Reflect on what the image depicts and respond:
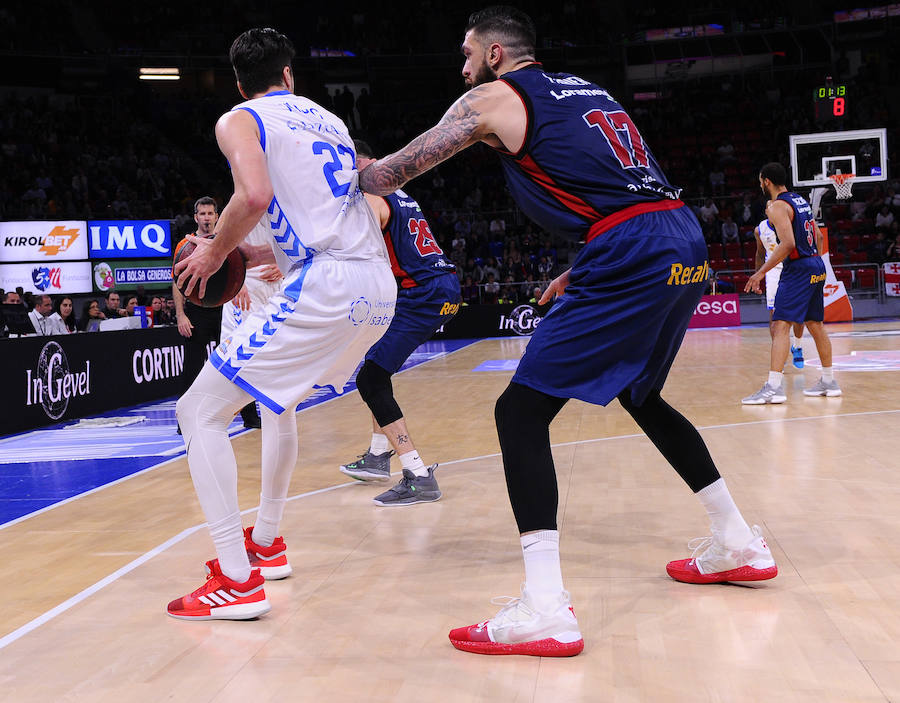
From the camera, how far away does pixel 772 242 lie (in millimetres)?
10133

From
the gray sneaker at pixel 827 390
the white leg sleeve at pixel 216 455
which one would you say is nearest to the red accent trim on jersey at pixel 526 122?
the white leg sleeve at pixel 216 455

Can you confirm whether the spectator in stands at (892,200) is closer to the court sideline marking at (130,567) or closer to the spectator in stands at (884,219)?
the spectator in stands at (884,219)

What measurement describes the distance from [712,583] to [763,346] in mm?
11465

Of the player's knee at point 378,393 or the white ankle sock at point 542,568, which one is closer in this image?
the white ankle sock at point 542,568

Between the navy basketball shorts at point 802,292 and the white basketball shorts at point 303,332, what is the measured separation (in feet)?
19.0

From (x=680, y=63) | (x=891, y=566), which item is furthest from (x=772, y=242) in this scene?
(x=680, y=63)

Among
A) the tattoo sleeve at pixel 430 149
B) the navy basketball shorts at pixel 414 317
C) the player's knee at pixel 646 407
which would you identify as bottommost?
Result: the player's knee at pixel 646 407

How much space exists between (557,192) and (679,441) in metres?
1.00

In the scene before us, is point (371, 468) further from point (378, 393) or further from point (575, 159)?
point (575, 159)

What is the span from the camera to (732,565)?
3.06m

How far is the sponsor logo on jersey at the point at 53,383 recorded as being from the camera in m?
8.21

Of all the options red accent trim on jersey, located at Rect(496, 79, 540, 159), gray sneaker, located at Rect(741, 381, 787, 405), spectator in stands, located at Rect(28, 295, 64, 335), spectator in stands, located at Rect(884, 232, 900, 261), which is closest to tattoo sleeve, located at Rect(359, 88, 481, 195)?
red accent trim on jersey, located at Rect(496, 79, 540, 159)

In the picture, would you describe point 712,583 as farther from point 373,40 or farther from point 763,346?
point 373,40

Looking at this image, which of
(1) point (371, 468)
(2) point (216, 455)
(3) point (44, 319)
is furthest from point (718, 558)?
(3) point (44, 319)
